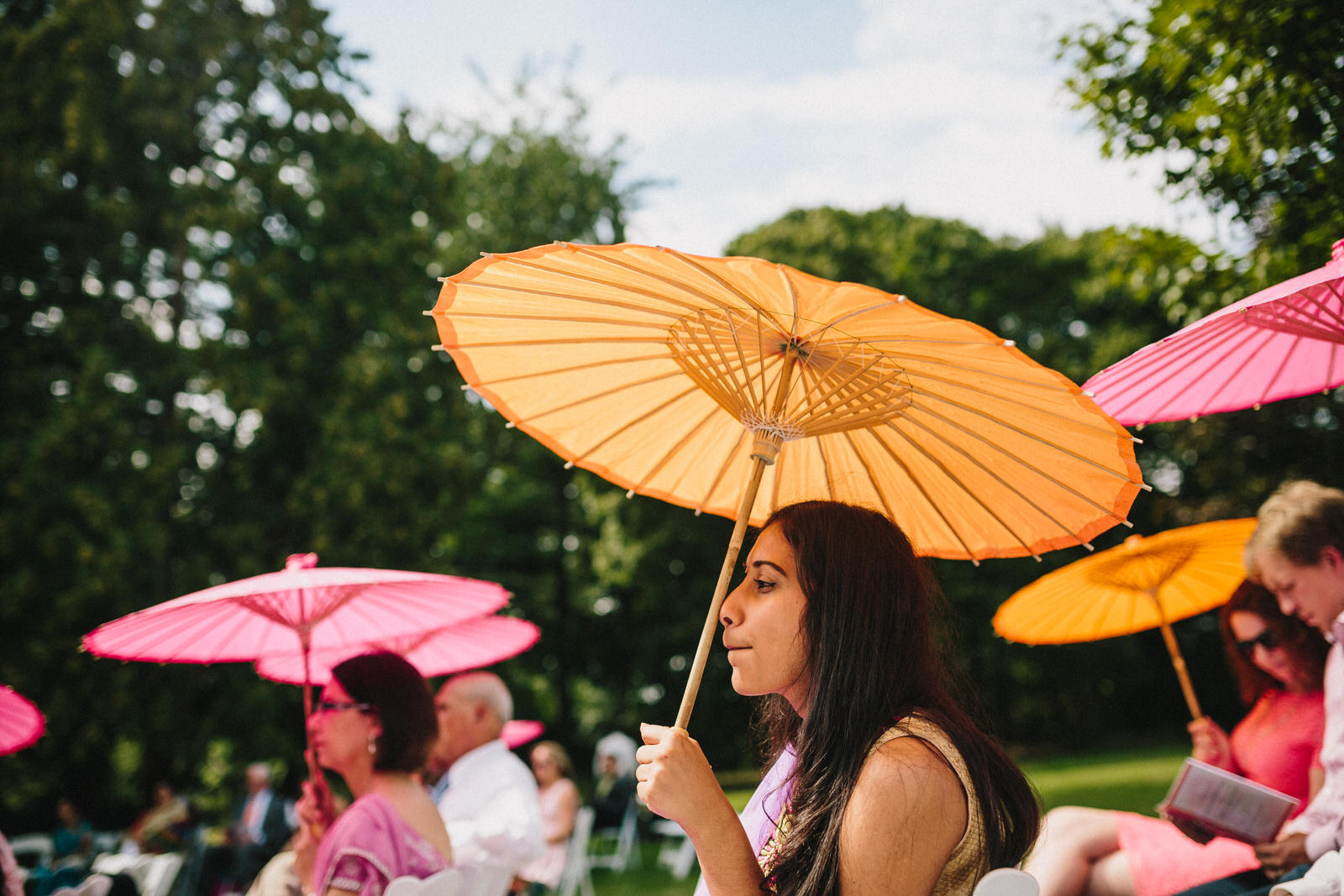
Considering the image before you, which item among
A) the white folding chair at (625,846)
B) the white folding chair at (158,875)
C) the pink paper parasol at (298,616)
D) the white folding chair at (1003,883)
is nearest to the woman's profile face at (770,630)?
the white folding chair at (1003,883)

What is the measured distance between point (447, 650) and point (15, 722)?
75.6 inches

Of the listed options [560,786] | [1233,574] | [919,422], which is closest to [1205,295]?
[1233,574]

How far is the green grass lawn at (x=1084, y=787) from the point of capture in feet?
37.0

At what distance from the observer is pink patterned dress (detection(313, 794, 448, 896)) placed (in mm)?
3197

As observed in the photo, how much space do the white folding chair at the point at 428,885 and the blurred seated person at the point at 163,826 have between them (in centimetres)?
897

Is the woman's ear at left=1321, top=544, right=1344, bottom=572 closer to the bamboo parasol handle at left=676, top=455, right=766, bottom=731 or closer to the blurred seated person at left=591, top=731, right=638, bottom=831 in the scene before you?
the bamboo parasol handle at left=676, top=455, right=766, bottom=731

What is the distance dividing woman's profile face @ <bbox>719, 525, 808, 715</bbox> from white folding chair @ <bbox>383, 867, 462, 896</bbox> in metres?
1.59

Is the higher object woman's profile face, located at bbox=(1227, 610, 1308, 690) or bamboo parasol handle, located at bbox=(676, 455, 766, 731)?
bamboo parasol handle, located at bbox=(676, 455, 766, 731)

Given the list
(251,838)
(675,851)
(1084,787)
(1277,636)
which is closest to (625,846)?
(675,851)

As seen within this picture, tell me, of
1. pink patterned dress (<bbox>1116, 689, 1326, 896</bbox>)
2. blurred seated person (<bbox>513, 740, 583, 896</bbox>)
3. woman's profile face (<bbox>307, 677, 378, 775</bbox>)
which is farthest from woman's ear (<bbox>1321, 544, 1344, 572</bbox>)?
blurred seated person (<bbox>513, 740, 583, 896</bbox>)

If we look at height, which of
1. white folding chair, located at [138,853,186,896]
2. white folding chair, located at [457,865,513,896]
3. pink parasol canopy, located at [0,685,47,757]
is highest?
pink parasol canopy, located at [0,685,47,757]

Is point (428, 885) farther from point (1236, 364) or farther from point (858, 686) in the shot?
point (1236, 364)

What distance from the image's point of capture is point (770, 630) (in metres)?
2.14

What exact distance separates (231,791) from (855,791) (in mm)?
14709
